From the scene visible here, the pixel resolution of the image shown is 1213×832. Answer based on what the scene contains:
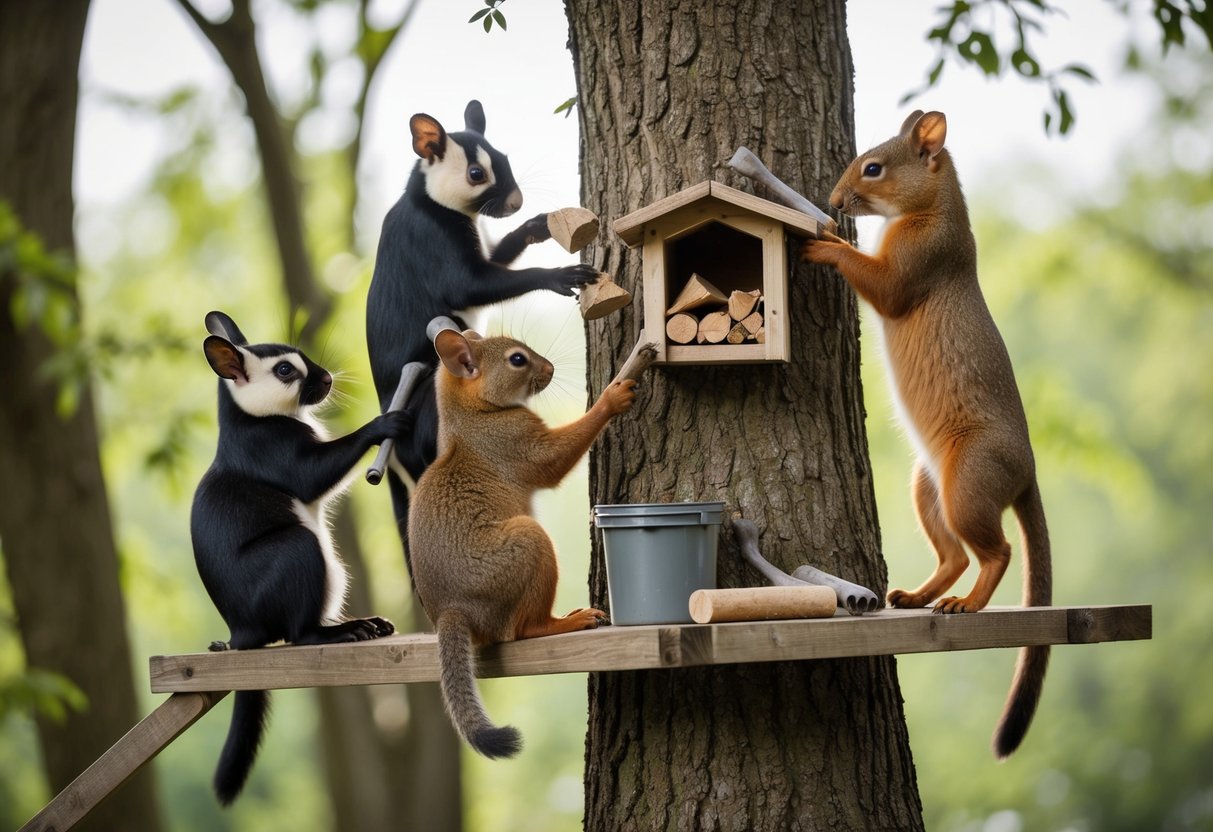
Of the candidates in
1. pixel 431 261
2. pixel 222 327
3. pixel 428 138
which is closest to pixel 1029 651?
pixel 431 261

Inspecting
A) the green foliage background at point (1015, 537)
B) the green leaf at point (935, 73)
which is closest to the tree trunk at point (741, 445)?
the green leaf at point (935, 73)

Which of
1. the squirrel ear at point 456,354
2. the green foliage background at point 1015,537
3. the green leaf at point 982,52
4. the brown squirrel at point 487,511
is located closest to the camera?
the brown squirrel at point 487,511

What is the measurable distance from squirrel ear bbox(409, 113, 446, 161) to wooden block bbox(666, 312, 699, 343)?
0.98 meters

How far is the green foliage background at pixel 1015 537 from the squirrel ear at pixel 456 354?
516 cm

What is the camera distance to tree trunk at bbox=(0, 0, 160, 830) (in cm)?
711

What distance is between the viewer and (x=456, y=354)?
3.63m

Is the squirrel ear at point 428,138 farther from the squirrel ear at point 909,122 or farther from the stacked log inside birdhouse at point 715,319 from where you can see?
the squirrel ear at point 909,122

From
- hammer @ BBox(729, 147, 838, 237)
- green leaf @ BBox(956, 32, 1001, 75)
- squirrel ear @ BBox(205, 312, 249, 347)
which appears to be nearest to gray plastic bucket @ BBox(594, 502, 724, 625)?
hammer @ BBox(729, 147, 838, 237)

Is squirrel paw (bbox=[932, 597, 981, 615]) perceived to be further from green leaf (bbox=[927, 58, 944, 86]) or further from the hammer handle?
green leaf (bbox=[927, 58, 944, 86])

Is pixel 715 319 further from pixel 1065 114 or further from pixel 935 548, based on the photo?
pixel 1065 114

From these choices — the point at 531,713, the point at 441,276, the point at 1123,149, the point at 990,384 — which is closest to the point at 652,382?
the point at 441,276

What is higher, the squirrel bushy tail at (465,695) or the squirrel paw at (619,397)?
the squirrel paw at (619,397)

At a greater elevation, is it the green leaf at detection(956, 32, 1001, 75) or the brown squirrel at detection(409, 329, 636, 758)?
the green leaf at detection(956, 32, 1001, 75)

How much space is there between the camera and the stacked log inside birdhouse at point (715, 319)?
358 cm
